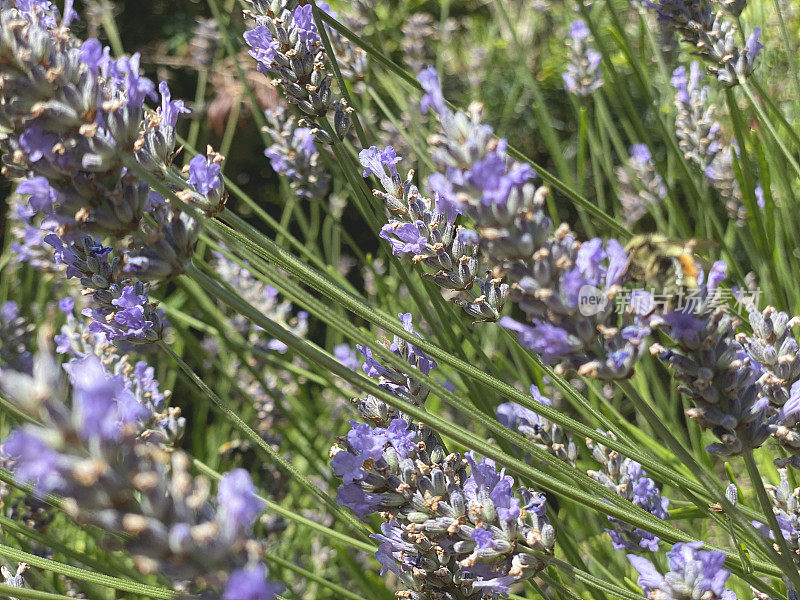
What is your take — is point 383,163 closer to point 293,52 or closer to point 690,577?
point 293,52

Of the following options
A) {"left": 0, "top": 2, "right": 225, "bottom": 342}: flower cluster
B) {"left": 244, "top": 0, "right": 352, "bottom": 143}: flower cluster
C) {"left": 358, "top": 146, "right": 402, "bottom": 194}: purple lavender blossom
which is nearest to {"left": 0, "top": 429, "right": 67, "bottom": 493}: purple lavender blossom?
{"left": 0, "top": 2, "right": 225, "bottom": 342}: flower cluster

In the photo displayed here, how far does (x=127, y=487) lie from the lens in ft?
1.64

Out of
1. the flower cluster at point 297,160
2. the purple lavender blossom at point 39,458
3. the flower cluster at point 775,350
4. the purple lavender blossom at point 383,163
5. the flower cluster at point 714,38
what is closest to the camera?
the purple lavender blossom at point 39,458

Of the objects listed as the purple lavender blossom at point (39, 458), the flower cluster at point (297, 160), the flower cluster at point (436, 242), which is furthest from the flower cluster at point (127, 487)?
the flower cluster at point (297, 160)

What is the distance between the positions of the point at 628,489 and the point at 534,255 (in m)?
0.67

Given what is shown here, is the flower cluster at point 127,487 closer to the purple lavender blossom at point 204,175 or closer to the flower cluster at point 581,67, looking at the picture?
the purple lavender blossom at point 204,175

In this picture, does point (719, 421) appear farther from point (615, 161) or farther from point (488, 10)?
point (488, 10)

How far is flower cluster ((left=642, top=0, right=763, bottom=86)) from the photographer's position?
131cm

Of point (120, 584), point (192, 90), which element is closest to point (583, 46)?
point (120, 584)

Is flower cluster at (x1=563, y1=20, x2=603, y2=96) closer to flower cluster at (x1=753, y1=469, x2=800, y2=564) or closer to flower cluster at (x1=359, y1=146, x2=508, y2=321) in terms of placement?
flower cluster at (x1=359, y1=146, x2=508, y2=321)

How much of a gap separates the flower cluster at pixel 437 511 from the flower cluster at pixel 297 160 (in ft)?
2.63

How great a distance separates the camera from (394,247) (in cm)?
100

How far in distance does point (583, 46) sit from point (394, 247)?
4.07ft

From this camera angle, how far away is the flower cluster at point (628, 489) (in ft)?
3.81
